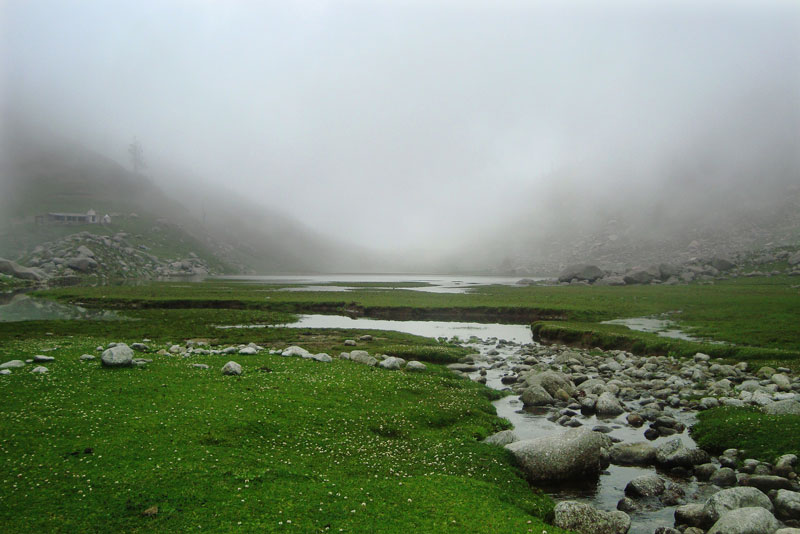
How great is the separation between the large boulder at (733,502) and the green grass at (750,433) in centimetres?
556

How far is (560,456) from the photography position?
20.4 meters

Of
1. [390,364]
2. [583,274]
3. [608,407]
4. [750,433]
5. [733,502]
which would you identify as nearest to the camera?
[733,502]

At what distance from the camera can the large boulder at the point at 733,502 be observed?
1598 centimetres

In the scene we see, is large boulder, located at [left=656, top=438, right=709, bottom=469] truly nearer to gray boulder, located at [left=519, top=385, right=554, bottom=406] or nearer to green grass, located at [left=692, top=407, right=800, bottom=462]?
green grass, located at [left=692, top=407, right=800, bottom=462]

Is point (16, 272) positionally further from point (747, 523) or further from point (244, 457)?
point (747, 523)

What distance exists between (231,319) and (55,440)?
5817cm

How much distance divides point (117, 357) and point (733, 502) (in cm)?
3296

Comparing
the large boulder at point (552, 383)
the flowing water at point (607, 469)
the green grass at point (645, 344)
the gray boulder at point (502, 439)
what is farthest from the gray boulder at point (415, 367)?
the green grass at point (645, 344)

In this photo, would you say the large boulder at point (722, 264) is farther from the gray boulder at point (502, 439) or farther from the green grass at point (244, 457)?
the gray boulder at point (502, 439)

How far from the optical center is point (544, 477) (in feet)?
65.8

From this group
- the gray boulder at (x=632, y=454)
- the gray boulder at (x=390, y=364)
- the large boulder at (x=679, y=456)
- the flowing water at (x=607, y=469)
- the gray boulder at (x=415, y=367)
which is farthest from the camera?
the gray boulder at (x=415, y=367)

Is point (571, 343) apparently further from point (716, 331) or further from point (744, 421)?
point (744, 421)

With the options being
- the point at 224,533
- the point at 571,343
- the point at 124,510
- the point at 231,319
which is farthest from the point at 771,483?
the point at 231,319

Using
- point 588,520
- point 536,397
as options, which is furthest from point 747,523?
point 536,397
